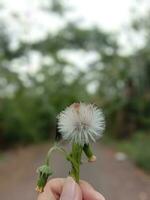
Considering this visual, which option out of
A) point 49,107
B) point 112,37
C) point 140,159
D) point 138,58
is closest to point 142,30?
point 138,58

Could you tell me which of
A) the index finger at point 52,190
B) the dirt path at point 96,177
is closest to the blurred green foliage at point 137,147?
the dirt path at point 96,177

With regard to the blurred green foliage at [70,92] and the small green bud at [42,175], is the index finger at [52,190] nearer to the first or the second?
the small green bud at [42,175]

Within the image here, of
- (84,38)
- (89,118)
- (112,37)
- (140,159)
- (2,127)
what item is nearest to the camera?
(89,118)

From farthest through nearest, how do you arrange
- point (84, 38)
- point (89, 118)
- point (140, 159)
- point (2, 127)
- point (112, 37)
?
point (84, 38), point (112, 37), point (2, 127), point (140, 159), point (89, 118)

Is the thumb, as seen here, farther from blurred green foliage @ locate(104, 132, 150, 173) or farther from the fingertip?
blurred green foliage @ locate(104, 132, 150, 173)

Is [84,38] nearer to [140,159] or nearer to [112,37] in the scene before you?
[112,37]

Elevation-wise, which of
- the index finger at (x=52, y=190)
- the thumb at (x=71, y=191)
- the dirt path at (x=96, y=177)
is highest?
the thumb at (x=71, y=191)

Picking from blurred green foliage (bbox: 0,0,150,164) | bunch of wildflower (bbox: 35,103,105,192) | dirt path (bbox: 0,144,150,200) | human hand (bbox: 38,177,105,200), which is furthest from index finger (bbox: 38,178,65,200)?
blurred green foliage (bbox: 0,0,150,164)
